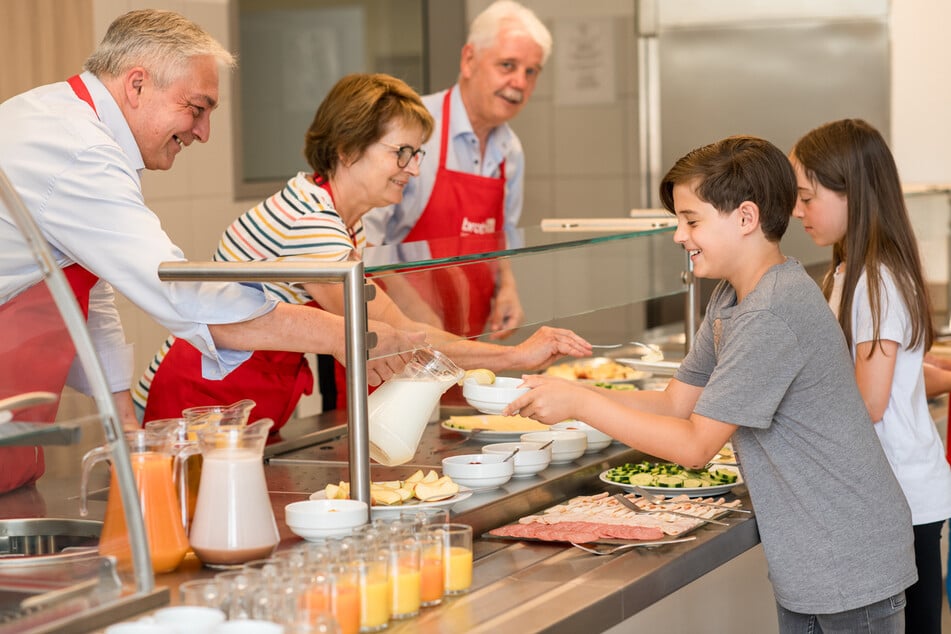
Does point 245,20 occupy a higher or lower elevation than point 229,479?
higher

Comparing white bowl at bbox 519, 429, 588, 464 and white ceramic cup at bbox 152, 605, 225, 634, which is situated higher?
white ceramic cup at bbox 152, 605, 225, 634

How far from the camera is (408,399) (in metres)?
2.07

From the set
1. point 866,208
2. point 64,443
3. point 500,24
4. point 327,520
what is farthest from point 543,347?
point 500,24

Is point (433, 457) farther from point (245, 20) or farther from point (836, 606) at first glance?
point (245, 20)

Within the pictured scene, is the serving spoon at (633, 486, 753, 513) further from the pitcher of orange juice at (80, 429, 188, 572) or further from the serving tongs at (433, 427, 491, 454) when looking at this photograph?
the pitcher of orange juice at (80, 429, 188, 572)

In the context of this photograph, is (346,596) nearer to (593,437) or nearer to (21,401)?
(21,401)

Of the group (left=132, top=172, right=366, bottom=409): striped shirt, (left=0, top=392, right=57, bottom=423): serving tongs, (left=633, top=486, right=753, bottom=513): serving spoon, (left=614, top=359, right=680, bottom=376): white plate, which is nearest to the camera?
(left=0, top=392, right=57, bottom=423): serving tongs

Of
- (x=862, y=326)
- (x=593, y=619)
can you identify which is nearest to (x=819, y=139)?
(x=862, y=326)

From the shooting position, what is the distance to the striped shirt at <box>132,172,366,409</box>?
239 cm

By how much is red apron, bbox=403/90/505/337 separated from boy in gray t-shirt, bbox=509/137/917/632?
20cm

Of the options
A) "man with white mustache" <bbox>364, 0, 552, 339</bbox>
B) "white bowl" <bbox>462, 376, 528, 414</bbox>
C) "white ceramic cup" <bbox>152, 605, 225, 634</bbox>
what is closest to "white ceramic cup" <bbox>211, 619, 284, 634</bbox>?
"white ceramic cup" <bbox>152, 605, 225, 634</bbox>

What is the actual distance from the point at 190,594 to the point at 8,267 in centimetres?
80

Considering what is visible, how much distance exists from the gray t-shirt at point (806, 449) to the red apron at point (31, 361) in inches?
38.5

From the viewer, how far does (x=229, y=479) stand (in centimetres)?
166
